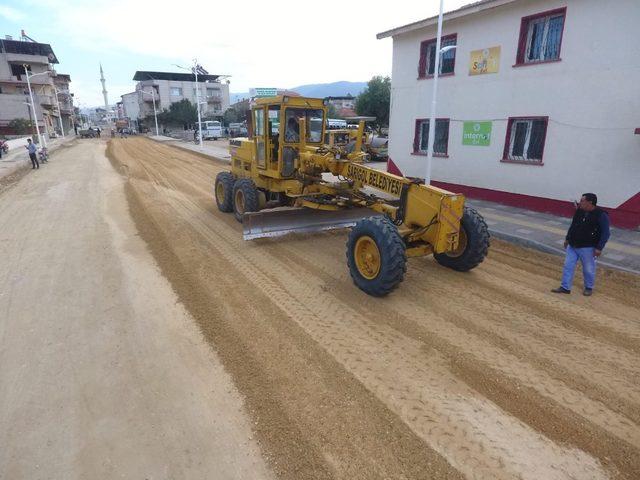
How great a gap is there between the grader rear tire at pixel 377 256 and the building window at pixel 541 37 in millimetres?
8336

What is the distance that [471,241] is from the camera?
6.39 meters

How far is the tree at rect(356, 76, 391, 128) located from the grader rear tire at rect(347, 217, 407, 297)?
107 ft

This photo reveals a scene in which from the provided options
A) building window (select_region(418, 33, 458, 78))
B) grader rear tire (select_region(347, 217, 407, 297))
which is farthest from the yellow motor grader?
building window (select_region(418, 33, 458, 78))

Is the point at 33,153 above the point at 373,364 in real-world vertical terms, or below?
above

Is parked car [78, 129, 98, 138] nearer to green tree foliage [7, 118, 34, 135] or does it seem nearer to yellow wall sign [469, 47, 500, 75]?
green tree foliage [7, 118, 34, 135]

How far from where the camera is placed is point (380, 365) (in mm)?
4309

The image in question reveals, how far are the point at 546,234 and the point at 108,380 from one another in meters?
8.77

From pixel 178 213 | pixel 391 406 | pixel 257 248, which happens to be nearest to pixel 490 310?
pixel 391 406

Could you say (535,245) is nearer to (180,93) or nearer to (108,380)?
(108,380)

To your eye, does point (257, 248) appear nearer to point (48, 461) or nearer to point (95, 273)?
point (95, 273)

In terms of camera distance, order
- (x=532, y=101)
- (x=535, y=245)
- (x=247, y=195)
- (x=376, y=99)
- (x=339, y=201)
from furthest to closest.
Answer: (x=376, y=99) → (x=532, y=101) → (x=247, y=195) → (x=535, y=245) → (x=339, y=201)

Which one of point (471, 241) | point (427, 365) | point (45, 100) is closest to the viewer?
point (427, 365)

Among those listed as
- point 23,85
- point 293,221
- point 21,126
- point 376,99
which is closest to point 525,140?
point 293,221

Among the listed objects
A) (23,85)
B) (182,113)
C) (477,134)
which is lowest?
(477,134)
